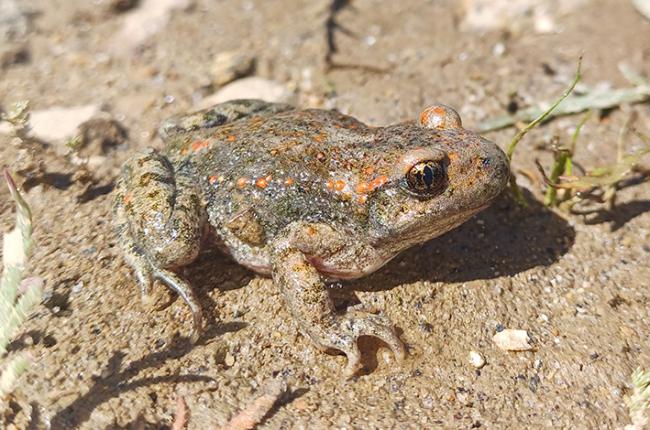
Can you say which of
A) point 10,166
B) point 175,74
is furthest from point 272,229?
point 175,74

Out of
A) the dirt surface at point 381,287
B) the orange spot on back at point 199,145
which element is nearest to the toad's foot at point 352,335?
the dirt surface at point 381,287

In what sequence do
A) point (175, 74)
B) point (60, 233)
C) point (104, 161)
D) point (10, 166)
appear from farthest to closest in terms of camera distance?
point (175, 74), point (104, 161), point (10, 166), point (60, 233)

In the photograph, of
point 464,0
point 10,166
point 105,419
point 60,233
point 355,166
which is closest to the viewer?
point 105,419

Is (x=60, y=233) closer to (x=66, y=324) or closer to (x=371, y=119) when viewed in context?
(x=66, y=324)

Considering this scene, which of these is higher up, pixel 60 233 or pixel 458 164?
pixel 458 164

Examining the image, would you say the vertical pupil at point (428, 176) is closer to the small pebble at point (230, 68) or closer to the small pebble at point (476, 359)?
the small pebble at point (476, 359)

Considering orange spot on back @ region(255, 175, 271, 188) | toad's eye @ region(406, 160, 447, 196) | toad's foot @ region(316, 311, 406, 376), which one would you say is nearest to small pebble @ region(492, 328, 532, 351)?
toad's foot @ region(316, 311, 406, 376)

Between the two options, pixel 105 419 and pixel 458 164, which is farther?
pixel 458 164

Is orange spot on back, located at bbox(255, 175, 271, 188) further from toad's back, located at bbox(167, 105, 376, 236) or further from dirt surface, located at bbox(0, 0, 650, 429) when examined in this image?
dirt surface, located at bbox(0, 0, 650, 429)
